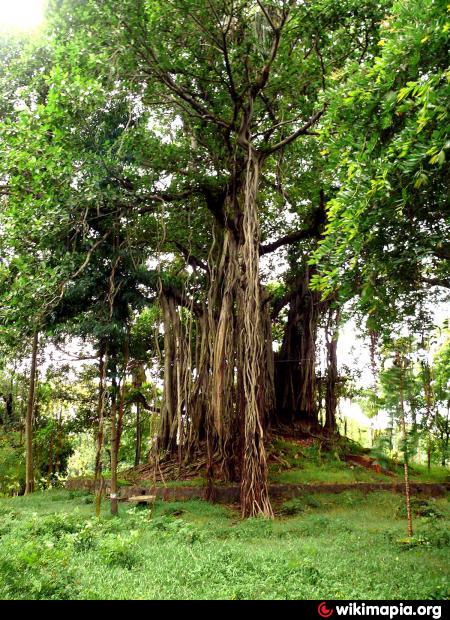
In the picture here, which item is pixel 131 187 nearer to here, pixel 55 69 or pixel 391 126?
pixel 55 69

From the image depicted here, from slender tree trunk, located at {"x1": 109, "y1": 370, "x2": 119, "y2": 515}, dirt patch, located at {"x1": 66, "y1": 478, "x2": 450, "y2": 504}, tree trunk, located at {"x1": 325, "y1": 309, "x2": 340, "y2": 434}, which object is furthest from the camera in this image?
tree trunk, located at {"x1": 325, "y1": 309, "x2": 340, "y2": 434}

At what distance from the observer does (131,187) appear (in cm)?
825

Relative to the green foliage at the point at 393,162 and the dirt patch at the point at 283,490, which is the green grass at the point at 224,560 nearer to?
the dirt patch at the point at 283,490

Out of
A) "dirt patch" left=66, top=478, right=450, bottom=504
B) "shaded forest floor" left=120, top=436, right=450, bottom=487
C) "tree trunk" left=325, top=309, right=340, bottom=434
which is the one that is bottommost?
"dirt patch" left=66, top=478, right=450, bottom=504

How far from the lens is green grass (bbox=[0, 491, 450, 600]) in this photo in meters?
3.20

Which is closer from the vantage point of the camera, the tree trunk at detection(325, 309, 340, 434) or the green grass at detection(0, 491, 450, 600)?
the green grass at detection(0, 491, 450, 600)

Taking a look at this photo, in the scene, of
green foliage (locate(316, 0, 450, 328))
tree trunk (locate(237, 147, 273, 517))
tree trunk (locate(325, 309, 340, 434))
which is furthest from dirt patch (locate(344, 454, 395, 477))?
green foliage (locate(316, 0, 450, 328))

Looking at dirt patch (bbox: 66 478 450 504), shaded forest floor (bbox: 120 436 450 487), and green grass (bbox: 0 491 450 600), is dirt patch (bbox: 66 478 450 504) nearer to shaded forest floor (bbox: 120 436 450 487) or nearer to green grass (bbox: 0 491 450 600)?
shaded forest floor (bbox: 120 436 450 487)

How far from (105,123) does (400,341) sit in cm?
493
